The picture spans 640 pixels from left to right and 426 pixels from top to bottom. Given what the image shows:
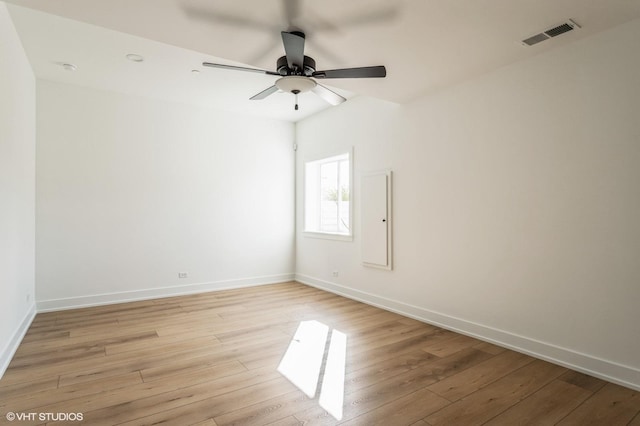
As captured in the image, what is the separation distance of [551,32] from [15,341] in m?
5.24

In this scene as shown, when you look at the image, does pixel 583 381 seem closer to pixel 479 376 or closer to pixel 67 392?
pixel 479 376

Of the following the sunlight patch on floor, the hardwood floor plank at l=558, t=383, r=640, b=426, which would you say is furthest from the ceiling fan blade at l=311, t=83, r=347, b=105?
the hardwood floor plank at l=558, t=383, r=640, b=426

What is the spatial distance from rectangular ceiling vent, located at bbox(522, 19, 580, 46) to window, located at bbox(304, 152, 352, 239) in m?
2.71

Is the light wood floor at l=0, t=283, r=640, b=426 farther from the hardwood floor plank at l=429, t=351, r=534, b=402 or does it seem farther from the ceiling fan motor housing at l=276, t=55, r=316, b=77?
the ceiling fan motor housing at l=276, t=55, r=316, b=77

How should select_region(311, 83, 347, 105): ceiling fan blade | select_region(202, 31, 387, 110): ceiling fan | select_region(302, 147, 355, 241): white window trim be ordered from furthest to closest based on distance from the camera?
select_region(302, 147, 355, 241): white window trim, select_region(311, 83, 347, 105): ceiling fan blade, select_region(202, 31, 387, 110): ceiling fan

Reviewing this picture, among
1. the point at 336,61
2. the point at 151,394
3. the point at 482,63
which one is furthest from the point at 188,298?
the point at 482,63

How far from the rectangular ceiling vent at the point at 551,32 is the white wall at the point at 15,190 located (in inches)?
163

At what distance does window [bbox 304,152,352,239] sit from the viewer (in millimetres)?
5469

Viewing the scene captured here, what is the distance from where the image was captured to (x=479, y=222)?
3389 mm

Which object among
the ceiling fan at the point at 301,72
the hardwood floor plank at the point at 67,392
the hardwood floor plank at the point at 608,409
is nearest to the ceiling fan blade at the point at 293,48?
the ceiling fan at the point at 301,72

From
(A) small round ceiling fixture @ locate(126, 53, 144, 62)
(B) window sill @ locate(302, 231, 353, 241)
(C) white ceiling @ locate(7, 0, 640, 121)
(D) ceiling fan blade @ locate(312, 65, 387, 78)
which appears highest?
(A) small round ceiling fixture @ locate(126, 53, 144, 62)

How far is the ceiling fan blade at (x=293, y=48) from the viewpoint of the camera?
228 cm

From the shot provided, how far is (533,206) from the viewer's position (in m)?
2.97

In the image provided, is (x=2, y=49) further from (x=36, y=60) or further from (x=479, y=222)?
(x=479, y=222)
